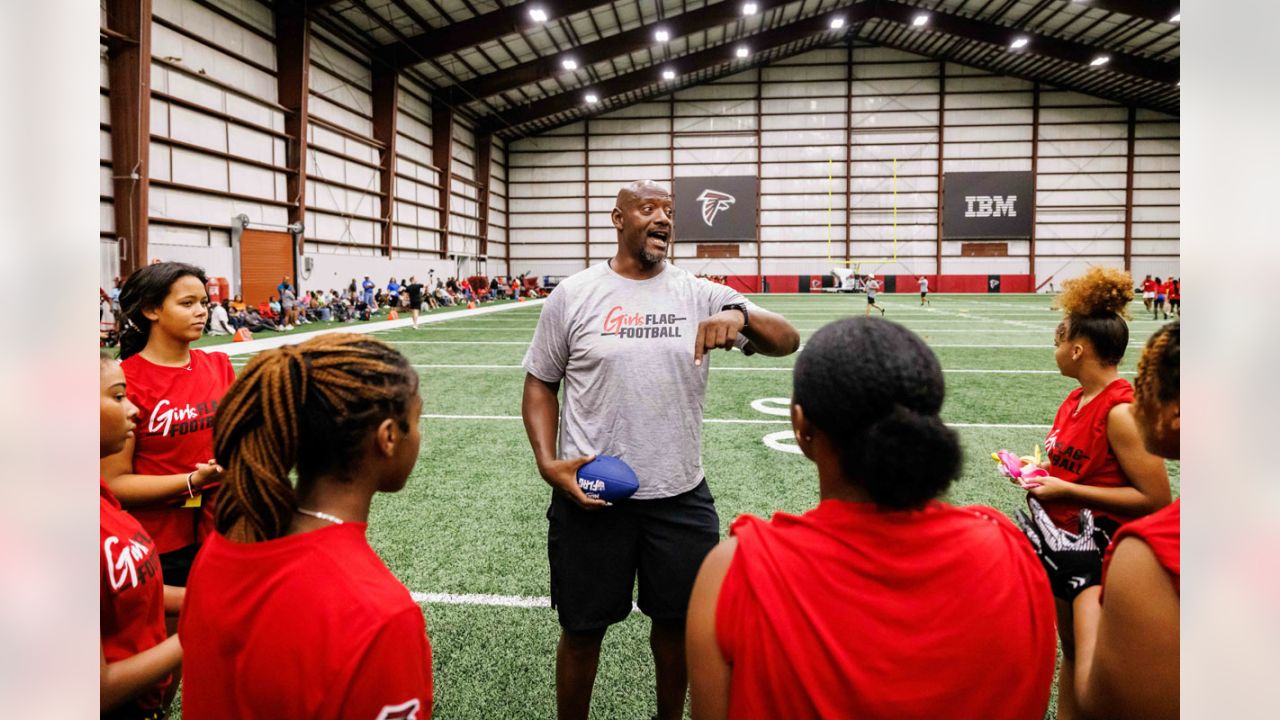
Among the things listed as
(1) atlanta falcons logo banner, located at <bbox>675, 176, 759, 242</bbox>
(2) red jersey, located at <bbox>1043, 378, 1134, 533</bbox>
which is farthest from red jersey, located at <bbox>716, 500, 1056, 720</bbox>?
(1) atlanta falcons logo banner, located at <bbox>675, 176, 759, 242</bbox>

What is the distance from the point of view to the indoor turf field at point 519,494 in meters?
3.15

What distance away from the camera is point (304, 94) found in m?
21.9

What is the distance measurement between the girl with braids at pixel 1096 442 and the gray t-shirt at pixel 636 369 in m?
1.28

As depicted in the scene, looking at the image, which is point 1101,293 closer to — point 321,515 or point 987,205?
point 321,515

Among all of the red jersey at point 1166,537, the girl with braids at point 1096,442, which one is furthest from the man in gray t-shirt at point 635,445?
the red jersey at point 1166,537

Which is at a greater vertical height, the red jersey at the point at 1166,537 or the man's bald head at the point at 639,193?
the man's bald head at the point at 639,193

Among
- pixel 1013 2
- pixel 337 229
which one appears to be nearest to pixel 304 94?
pixel 337 229

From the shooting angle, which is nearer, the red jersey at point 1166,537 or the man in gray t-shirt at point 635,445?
the red jersey at point 1166,537

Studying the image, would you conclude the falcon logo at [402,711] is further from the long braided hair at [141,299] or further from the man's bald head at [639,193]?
the long braided hair at [141,299]

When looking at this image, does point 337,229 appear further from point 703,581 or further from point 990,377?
point 703,581

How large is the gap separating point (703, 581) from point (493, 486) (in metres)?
4.86

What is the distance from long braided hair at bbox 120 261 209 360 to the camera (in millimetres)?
2760

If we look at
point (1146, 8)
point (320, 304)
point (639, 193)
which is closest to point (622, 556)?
point (639, 193)

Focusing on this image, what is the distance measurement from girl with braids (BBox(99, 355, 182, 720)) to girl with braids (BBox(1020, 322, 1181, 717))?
203 cm
